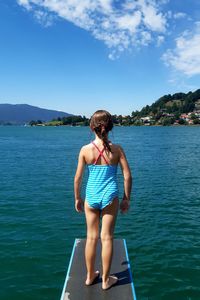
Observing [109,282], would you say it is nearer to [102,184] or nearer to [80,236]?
[102,184]

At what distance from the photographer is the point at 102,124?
21.9ft

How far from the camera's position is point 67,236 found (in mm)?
15188

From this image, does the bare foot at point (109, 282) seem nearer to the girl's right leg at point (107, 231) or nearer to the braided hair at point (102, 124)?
the girl's right leg at point (107, 231)

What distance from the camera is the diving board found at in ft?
22.2

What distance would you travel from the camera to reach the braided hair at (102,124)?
21.9 ft

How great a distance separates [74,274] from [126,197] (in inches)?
82.0

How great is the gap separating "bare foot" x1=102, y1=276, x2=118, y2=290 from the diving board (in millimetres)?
69

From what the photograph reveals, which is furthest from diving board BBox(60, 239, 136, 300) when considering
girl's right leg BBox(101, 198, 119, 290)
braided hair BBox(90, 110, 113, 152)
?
braided hair BBox(90, 110, 113, 152)

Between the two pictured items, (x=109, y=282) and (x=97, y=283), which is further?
(x=97, y=283)

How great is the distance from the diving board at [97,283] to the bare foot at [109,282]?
0.07 m

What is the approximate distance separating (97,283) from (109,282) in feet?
0.89

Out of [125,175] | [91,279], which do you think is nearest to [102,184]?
[125,175]

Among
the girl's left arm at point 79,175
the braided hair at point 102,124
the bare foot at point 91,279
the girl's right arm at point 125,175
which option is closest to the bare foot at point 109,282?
the bare foot at point 91,279

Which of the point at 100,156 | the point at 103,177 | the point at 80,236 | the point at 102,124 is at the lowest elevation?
the point at 80,236
